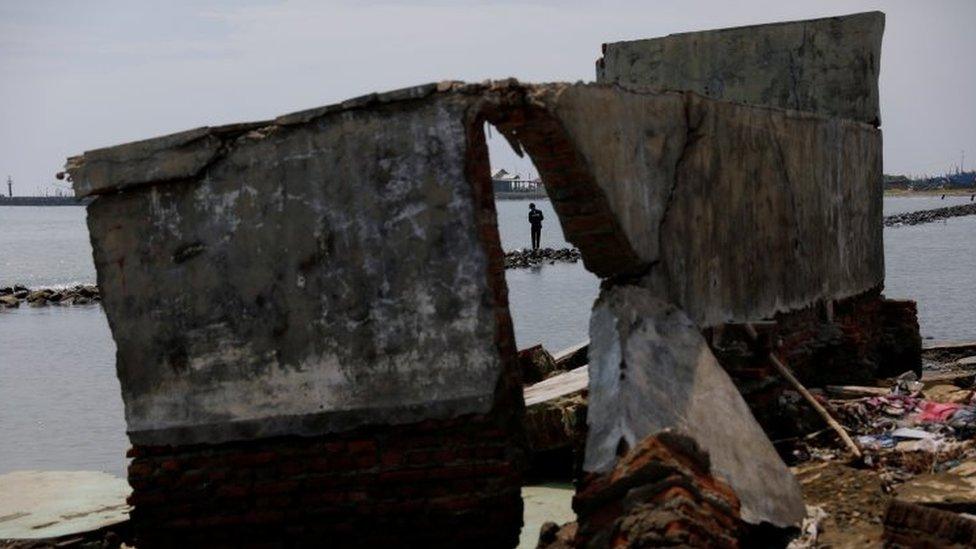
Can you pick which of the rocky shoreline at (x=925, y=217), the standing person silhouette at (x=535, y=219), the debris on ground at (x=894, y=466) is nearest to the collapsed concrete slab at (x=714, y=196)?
the debris on ground at (x=894, y=466)

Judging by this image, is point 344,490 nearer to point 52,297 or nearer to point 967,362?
point 967,362

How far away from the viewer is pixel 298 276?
6.08 m

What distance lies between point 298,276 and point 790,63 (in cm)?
590

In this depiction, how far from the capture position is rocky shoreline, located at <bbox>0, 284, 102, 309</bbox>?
3219 cm

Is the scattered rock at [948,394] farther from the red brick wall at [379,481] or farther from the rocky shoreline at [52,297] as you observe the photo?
the rocky shoreline at [52,297]

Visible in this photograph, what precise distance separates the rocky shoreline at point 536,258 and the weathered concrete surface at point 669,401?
30.8m

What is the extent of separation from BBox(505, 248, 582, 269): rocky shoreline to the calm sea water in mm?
1304

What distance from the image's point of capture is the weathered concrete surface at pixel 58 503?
7289 mm

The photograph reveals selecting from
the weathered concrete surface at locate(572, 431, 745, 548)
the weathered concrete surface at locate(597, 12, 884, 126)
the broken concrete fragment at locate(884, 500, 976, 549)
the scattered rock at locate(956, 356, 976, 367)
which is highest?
the weathered concrete surface at locate(597, 12, 884, 126)

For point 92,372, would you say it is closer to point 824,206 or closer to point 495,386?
point 824,206

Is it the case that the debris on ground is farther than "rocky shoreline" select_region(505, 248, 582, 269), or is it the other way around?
"rocky shoreline" select_region(505, 248, 582, 269)

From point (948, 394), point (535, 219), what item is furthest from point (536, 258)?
point (948, 394)

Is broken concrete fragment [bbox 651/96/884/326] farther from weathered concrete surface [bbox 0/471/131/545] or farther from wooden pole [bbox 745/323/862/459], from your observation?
weathered concrete surface [bbox 0/471/131/545]

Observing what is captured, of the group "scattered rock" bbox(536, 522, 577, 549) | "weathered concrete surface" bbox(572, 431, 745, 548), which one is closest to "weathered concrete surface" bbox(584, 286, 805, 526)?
"weathered concrete surface" bbox(572, 431, 745, 548)
